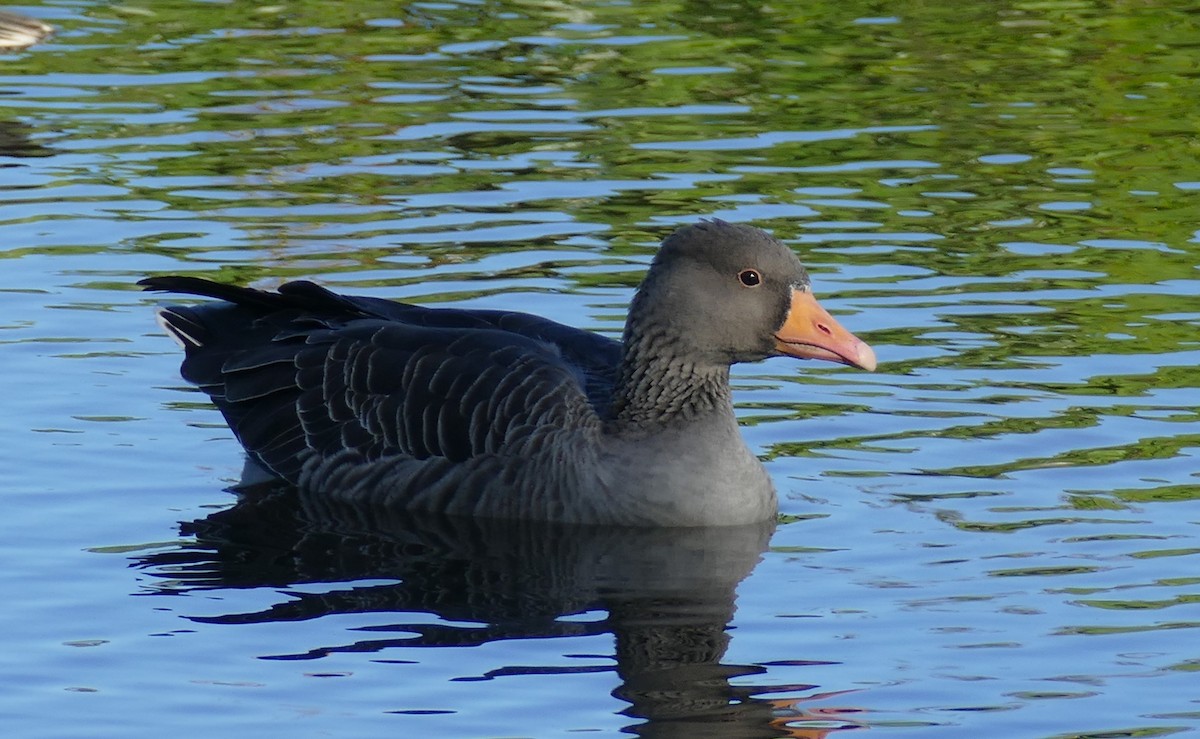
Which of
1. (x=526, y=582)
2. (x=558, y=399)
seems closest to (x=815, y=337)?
(x=558, y=399)

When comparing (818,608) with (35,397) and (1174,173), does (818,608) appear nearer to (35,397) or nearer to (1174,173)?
(35,397)

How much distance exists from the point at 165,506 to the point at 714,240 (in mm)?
3029

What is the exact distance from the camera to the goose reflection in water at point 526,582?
8633 mm

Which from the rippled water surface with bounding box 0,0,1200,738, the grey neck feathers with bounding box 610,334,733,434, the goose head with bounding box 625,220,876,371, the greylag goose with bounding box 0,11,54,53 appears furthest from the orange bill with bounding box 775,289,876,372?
the greylag goose with bounding box 0,11,54,53

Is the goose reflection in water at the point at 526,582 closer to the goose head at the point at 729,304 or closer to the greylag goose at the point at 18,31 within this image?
the goose head at the point at 729,304

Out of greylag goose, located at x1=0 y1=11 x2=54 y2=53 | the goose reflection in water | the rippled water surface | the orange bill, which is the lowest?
the goose reflection in water

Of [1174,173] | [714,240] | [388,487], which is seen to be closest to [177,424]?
[388,487]

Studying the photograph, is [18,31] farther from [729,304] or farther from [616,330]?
Result: [729,304]

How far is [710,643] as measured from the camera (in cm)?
928

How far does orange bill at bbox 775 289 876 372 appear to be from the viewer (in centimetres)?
1091

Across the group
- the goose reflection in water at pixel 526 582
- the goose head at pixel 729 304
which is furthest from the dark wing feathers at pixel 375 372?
the goose head at pixel 729 304

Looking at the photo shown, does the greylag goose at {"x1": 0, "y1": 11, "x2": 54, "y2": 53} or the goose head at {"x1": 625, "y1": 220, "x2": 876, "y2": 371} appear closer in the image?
the goose head at {"x1": 625, "y1": 220, "x2": 876, "y2": 371}

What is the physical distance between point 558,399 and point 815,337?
1338mm

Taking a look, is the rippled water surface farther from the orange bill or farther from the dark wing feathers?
the orange bill
